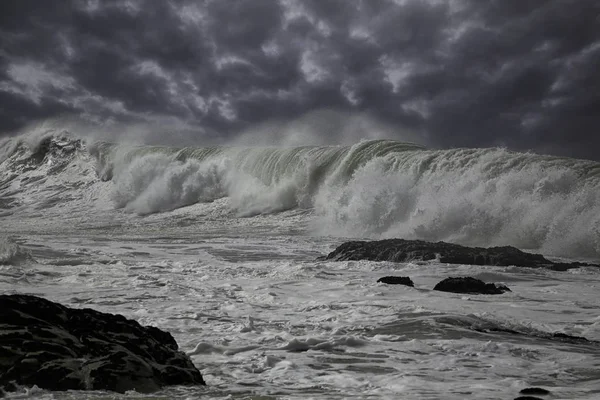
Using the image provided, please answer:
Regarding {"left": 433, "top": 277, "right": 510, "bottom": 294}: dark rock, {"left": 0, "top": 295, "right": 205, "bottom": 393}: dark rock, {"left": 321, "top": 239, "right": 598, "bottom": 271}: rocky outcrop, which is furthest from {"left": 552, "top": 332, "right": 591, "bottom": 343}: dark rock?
{"left": 321, "top": 239, "right": 598, "bottom": 271}: rocky outcrop

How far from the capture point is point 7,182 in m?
41.2

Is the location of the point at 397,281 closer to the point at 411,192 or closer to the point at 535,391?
the point at 535,391

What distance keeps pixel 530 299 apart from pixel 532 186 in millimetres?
7955

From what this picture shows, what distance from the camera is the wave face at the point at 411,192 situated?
40.1 ft

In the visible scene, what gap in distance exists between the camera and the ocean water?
3301 millimetres

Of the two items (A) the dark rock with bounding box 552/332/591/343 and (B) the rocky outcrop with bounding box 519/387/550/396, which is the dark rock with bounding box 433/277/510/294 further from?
(B) the rocky outcrop with bounding box 519/387/550/396

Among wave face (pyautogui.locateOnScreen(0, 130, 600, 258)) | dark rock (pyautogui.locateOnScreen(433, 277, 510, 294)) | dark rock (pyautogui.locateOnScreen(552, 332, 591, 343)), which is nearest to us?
dark rock (pyautogui.locateOnScreen(552, 332, 591, 343))

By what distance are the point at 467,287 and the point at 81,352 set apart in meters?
4.34

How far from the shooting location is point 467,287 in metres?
6.21

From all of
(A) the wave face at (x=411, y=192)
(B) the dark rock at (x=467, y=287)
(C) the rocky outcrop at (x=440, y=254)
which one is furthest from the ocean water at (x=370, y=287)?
(C) the rocky outcrop at (x=440, y=254)

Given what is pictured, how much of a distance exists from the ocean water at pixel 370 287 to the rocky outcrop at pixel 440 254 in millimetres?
402

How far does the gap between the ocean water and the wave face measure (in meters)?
0.05

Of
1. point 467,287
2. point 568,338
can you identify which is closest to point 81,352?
point 568,338

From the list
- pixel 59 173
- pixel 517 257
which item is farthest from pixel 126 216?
pixel 517 257
